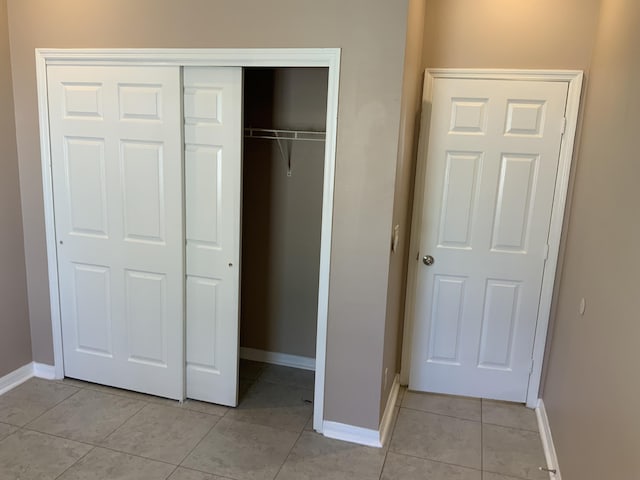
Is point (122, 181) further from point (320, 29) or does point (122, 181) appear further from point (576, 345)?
point (576, 345)

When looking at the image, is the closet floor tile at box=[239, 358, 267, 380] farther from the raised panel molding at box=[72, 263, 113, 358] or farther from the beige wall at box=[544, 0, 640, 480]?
the beige wall at box=[544, 0, 640, 480]

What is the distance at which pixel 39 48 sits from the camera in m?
2.87

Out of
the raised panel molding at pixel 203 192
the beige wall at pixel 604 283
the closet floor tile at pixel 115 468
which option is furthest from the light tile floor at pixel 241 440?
the raised panel molding at pixel 203 192

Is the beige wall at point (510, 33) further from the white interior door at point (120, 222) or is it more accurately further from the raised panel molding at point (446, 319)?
the white interior door at point (120, 222)

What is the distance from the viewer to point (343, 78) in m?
2.44

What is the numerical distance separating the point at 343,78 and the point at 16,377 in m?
2.79

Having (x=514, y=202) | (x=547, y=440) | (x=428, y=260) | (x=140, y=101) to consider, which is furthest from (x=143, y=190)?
(x=547, y=440)

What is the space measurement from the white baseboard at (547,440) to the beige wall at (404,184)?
91 cm

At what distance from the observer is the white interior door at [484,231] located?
9.62ft

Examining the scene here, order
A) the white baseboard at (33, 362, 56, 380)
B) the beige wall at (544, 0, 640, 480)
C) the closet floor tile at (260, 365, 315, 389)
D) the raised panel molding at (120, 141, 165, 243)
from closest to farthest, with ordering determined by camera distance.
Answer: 1. the beige wall at (544, 0, 640, 480)
2. the raised panel molding at (120, 141, 165, 243)
3. the white baseboard at (33, 362, 56, 380)
4. the closet floor tile at (260, 365, 315, 389)

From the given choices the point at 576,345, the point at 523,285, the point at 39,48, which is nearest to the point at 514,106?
the point at 523,285

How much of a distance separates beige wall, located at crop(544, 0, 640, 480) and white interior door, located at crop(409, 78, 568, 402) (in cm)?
22

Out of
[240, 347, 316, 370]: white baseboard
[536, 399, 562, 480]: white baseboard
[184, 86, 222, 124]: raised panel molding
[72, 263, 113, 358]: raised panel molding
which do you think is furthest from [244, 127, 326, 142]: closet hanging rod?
[536, 399, 562, 480]: white baseboard

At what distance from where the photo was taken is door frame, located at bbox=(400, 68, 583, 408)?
112 inches
